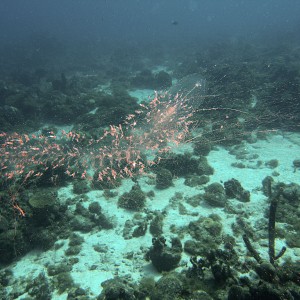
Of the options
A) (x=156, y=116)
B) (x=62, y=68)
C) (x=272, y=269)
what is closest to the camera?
(x=272, y=269)

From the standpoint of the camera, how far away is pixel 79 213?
8.26 m

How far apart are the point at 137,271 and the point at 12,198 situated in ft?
16.5

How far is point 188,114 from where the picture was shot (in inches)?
517

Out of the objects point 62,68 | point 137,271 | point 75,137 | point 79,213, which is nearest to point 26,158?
point 75,137

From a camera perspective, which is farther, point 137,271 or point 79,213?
point 79,213

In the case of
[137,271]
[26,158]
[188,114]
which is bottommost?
[137,271]

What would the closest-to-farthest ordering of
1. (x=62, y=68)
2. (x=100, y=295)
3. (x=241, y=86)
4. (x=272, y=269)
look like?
(x=272, y=269) < (x=100, y=295) < (x=241, y=86) < (x=62, y=68)

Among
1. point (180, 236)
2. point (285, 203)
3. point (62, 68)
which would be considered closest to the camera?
point (180, 236)

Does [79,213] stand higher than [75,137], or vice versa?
[75,137]

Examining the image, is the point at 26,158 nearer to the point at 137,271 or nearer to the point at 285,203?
the point at 137,271

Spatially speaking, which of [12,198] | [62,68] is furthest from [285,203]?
[62,68]

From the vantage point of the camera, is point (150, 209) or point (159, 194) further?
point (159, 194)

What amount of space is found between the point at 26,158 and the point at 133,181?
5.52 metres

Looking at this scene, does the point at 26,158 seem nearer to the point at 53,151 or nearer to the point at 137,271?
the point at 53,151
